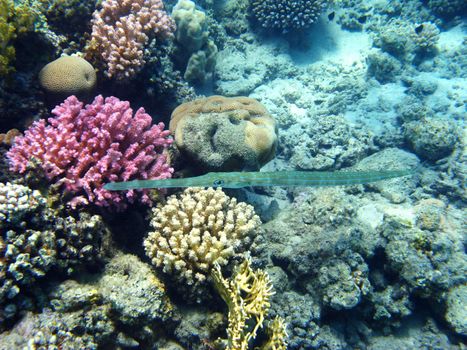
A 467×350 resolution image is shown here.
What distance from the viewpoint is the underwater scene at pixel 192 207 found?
350 centimetres

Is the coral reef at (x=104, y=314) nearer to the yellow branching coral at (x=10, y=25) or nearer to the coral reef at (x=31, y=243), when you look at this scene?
the coral reef at (x=31, y=243)

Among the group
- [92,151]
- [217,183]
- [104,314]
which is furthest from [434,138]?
[104,314]

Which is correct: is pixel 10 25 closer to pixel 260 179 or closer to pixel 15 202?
pixel 15 202

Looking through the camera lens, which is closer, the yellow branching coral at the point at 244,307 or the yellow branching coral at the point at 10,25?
the yellow branching coral at the point at 244,307

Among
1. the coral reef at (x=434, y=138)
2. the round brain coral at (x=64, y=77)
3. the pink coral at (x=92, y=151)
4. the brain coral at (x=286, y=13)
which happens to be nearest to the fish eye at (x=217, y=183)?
the pink coral at (x=92, y=151)

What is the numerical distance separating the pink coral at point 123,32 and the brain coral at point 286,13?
5.48 m

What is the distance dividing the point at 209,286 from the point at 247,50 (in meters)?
8.96

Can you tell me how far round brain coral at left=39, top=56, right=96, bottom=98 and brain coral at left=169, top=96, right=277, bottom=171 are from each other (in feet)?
5.56

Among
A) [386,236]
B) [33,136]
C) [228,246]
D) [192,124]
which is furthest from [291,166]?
[33,136]

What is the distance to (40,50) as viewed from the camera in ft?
17.3

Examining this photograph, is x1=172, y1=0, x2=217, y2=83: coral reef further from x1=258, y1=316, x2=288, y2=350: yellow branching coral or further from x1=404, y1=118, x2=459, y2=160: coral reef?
x1=258, y1=316, x2=288, y2=350: yellow branching coral

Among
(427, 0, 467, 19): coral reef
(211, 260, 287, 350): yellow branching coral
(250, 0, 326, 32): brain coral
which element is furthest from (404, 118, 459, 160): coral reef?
(427, 0, 467, 19): coral reef

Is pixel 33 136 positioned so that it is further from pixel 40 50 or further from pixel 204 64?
pixel 204 64

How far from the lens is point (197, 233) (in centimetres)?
409
